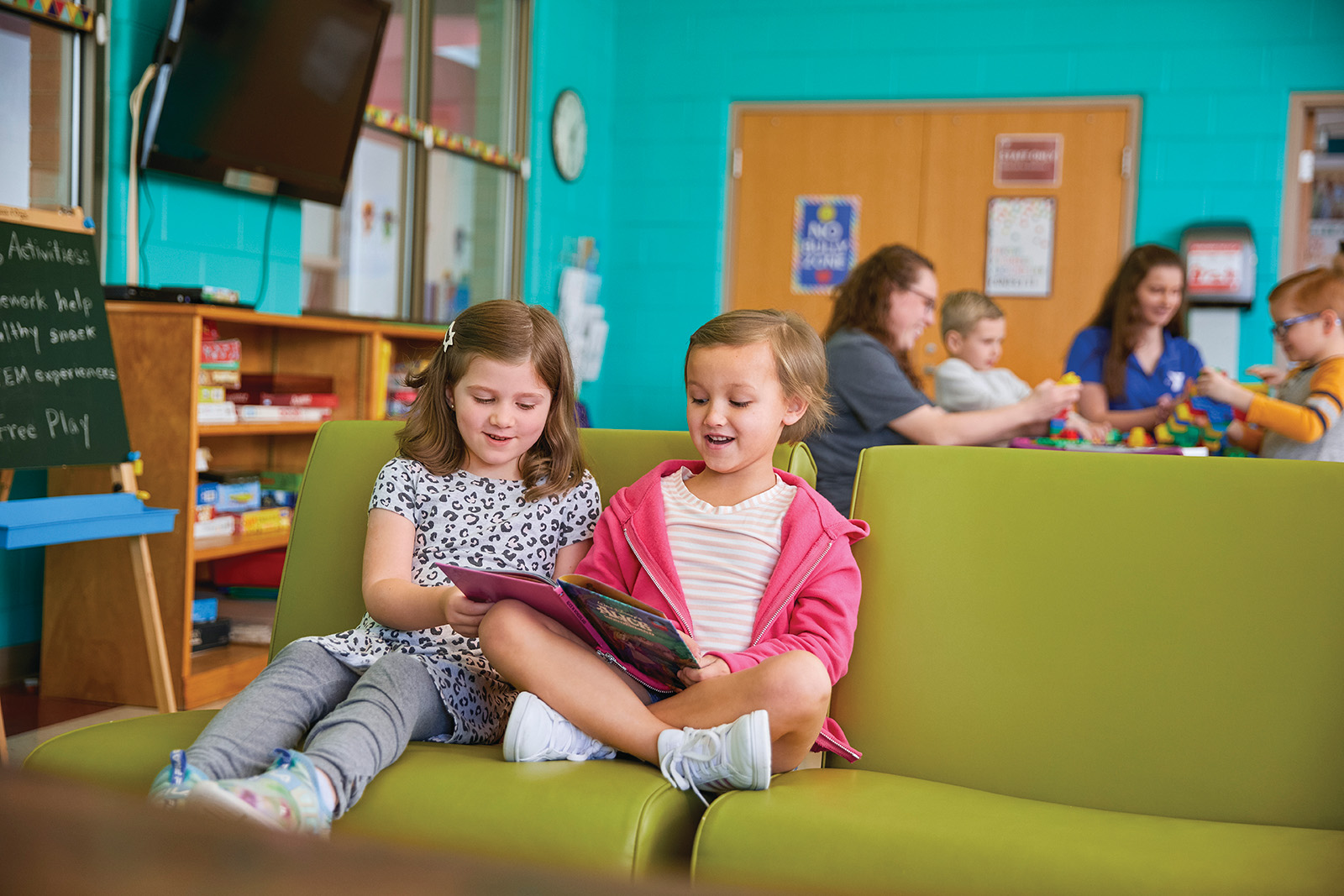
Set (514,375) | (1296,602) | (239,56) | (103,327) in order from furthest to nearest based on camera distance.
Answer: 1. (239,56)
2. (103,327)
3. (514,375)
4. (1296,602)

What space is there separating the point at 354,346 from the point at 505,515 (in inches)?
83.6

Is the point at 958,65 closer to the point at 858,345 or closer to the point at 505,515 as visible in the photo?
the point at 858,345

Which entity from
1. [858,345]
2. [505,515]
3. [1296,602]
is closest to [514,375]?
[505,515]

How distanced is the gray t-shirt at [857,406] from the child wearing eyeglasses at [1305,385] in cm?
86

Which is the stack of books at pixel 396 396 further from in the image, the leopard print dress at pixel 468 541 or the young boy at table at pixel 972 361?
the leopard print dress at pixel 468 541

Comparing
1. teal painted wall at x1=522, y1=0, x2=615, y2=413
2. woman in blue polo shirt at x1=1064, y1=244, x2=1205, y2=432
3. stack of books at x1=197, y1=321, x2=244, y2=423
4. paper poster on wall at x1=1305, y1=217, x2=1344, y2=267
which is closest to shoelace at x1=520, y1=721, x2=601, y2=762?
stack of books at x1=197, y1=321, x2=244, y2=423

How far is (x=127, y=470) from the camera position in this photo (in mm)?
2725

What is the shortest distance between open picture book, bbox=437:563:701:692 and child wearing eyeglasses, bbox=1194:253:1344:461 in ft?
6.91

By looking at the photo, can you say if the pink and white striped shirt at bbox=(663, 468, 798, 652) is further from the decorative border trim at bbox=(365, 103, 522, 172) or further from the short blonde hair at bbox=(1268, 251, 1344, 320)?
the decorative border trim at bbox=(365, 103, 522, 172)

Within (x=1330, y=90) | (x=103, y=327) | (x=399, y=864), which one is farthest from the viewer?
(x=1330, y=90)

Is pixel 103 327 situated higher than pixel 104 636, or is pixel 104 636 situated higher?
pixel 103 327

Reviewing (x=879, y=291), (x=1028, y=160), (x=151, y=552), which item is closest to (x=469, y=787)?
(x=879, y=291)

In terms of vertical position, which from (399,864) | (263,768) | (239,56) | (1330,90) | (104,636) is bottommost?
(104,636)

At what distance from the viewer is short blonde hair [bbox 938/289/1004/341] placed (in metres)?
3.49
